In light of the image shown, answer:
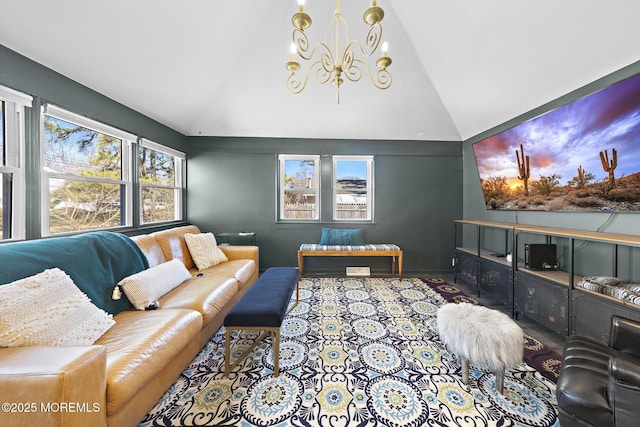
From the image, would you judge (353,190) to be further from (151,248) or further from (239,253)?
(151,248)

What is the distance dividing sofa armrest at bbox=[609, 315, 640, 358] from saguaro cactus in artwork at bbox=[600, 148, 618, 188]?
132 centimetres

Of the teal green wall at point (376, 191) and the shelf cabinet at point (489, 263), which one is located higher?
the teal green wall at point (376, 191)

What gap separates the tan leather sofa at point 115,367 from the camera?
0.87 meters

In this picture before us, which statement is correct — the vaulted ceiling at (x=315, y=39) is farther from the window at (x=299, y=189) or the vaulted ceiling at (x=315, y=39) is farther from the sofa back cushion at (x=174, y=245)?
the sofa back cushion at (x=174, y=245)

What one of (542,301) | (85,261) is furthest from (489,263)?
(85,261)

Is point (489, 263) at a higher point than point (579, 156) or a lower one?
lower

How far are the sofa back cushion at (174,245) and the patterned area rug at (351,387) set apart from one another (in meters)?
1.11

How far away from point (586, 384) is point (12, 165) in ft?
12.9

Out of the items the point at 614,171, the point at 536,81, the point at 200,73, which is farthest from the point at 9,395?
the point at 536,81

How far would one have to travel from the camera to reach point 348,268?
158 inches

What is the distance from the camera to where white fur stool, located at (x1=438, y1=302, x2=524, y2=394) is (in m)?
1.46

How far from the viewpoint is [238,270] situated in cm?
279

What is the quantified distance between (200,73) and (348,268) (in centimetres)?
356

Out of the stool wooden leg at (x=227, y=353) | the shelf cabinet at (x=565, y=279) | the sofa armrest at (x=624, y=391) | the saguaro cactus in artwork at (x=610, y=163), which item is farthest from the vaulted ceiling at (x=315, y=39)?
the stool wooden leg at (x=227, y=353)
